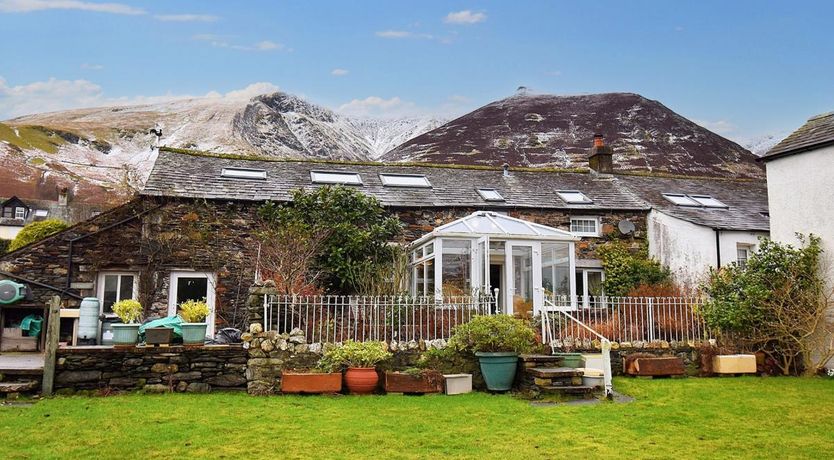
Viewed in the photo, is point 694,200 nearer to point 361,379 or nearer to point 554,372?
point 554,372

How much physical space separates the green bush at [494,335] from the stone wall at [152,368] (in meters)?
3.69

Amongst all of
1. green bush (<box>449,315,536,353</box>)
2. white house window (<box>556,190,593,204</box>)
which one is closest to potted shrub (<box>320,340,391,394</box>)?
green bush (<box>449,315,536,353</box>)

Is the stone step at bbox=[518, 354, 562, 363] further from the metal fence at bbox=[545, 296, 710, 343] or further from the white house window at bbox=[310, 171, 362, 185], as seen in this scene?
the white house window at bbox=[310, 171, 362, 185]

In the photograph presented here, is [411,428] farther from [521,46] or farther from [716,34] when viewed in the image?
[521,46]

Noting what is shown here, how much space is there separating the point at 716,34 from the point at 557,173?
6.91 metres

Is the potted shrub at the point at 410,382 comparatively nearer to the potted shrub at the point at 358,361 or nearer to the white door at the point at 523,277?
the potted shrub at the point at 358,361

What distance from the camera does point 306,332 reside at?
10.6 meters

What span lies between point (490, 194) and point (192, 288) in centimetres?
932

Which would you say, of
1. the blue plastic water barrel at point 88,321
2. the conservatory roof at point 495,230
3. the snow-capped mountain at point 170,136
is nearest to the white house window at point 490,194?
the conservatory roof at point 495,230

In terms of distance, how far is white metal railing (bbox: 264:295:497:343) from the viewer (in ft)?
34.6

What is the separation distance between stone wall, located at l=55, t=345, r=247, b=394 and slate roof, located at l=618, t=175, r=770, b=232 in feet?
A: 45.6

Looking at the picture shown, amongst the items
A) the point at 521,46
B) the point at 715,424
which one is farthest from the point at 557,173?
the point at 715,424

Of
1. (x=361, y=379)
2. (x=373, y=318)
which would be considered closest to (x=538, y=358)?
(x=361, y=379)

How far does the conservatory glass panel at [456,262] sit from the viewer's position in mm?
14742
